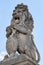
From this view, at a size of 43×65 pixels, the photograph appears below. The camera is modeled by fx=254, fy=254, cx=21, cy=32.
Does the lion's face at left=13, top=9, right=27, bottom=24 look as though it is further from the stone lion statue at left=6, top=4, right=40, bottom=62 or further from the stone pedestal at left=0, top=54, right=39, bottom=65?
the stone pedestal at left=0, top=54, right=39, bottom=65

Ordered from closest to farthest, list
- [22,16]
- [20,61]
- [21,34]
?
[20,61] → [21,34] → [22,16]

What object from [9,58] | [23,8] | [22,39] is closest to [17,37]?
[22,39]

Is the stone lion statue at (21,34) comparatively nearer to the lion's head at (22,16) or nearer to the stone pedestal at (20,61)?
the lion's head at (22,16)

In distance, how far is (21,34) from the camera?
11.5m

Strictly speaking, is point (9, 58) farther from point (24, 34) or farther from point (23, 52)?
point (24, 34)

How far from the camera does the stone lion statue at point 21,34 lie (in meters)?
10.9

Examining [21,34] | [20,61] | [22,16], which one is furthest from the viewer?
[22,16]

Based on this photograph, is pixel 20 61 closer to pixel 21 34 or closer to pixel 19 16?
pixel 21 34

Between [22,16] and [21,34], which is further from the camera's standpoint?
[22,16]

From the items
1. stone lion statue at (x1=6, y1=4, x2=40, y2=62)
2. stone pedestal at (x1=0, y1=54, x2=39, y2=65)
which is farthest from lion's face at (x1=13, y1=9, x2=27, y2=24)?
stone pedestal at (x1=0, y1=54, x2=39, y2=65)

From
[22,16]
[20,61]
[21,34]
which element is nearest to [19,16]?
[22,16]

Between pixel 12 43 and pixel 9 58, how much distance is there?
0.70 meters

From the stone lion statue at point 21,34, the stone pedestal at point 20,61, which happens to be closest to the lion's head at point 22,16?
the stone lion statue at point 21,34

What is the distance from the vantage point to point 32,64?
10.4 meters
